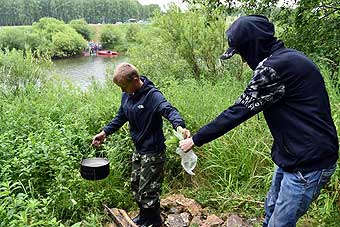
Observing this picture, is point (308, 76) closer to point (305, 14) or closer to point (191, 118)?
point (191, 118)

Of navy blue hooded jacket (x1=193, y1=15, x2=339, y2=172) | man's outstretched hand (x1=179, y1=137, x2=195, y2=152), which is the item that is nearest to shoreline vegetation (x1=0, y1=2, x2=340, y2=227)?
man's outstretched hand (x1=179, y1=137, x2=195, y2=152)

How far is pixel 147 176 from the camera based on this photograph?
3379 mm

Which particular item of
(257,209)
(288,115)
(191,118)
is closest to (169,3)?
(191,118)

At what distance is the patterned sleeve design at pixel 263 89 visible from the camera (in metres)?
2.01

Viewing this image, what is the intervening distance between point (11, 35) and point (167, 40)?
1538 cm

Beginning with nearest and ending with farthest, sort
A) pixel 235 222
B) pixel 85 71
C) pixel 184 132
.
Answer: pixel 184 132 → pixel 235 222 → pixel 85 71

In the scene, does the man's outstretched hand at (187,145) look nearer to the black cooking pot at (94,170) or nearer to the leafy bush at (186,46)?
the black cooking pot at (94,170)

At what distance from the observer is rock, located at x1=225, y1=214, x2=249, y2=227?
3457mm

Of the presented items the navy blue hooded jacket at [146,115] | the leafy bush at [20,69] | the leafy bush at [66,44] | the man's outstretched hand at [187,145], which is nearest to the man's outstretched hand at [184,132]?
the navy blue hooded jacket at [146,115]

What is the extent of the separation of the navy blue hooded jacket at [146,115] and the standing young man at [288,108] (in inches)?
39.6

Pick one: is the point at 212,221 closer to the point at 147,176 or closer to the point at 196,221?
the point at 196,221

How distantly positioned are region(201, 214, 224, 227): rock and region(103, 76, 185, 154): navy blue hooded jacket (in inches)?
31.7

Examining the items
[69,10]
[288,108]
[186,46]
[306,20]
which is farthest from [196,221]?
[69,10]

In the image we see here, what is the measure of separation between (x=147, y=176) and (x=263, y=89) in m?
1.64
